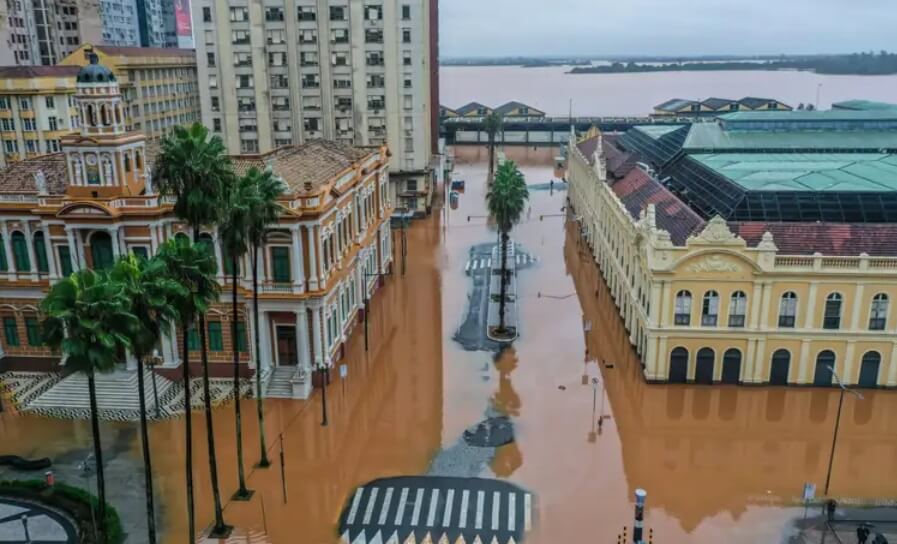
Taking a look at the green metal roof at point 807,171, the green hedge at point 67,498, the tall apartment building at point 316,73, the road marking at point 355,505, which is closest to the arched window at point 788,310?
the green metal roof at point 807,171

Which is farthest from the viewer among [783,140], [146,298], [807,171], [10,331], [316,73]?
[316,73]

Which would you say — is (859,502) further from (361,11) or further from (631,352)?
(361,11)

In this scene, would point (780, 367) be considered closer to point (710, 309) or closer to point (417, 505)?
point (710, 309)

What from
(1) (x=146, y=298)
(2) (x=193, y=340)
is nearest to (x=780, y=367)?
(2) (x=193, y=340)

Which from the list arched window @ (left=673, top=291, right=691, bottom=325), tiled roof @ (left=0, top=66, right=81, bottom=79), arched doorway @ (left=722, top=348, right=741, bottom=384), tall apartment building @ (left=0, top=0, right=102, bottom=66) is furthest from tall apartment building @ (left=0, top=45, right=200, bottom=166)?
arched doorway @ (left=722, top=348, right=741, bottom=384)

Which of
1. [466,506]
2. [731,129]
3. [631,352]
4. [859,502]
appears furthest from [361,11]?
[859,502]
